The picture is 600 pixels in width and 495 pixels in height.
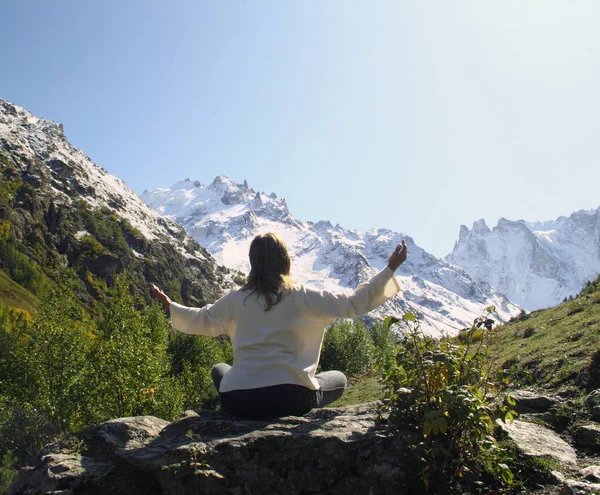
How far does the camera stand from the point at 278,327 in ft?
19.4

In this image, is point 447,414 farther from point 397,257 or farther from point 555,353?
point 555,353

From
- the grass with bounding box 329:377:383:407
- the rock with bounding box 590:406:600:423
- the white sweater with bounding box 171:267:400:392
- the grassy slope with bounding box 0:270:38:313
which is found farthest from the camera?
the grassy slope with bounding box 0:270:38:313

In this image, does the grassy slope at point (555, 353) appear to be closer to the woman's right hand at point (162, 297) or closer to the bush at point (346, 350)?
the woman's right hand at point (162, 297)

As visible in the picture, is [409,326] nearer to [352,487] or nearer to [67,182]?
[352,487]

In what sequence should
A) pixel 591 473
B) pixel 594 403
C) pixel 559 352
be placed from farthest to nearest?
pixel 559 352 → pixel 594 403 → pixel 591 473

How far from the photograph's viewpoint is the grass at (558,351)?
24.9 feet

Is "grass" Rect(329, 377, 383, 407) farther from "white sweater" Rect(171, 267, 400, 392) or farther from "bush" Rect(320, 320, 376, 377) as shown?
"bush" Rect(320, 320, 376, 377)

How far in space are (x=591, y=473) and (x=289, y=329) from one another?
3593mm

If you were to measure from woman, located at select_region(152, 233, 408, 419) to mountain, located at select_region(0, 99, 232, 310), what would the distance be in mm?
112850

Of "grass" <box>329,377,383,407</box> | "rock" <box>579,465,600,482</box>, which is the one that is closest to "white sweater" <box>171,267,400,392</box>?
"rock" <box>579,465,600,482</box>

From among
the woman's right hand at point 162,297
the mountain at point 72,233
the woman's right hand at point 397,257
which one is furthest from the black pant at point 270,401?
the mountain at point 72,233

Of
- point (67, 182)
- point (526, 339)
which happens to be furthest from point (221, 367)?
point (67, 182)

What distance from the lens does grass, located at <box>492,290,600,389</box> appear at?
7.58 m

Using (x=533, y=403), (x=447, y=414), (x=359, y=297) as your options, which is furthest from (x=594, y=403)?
(x=359, y=297)
